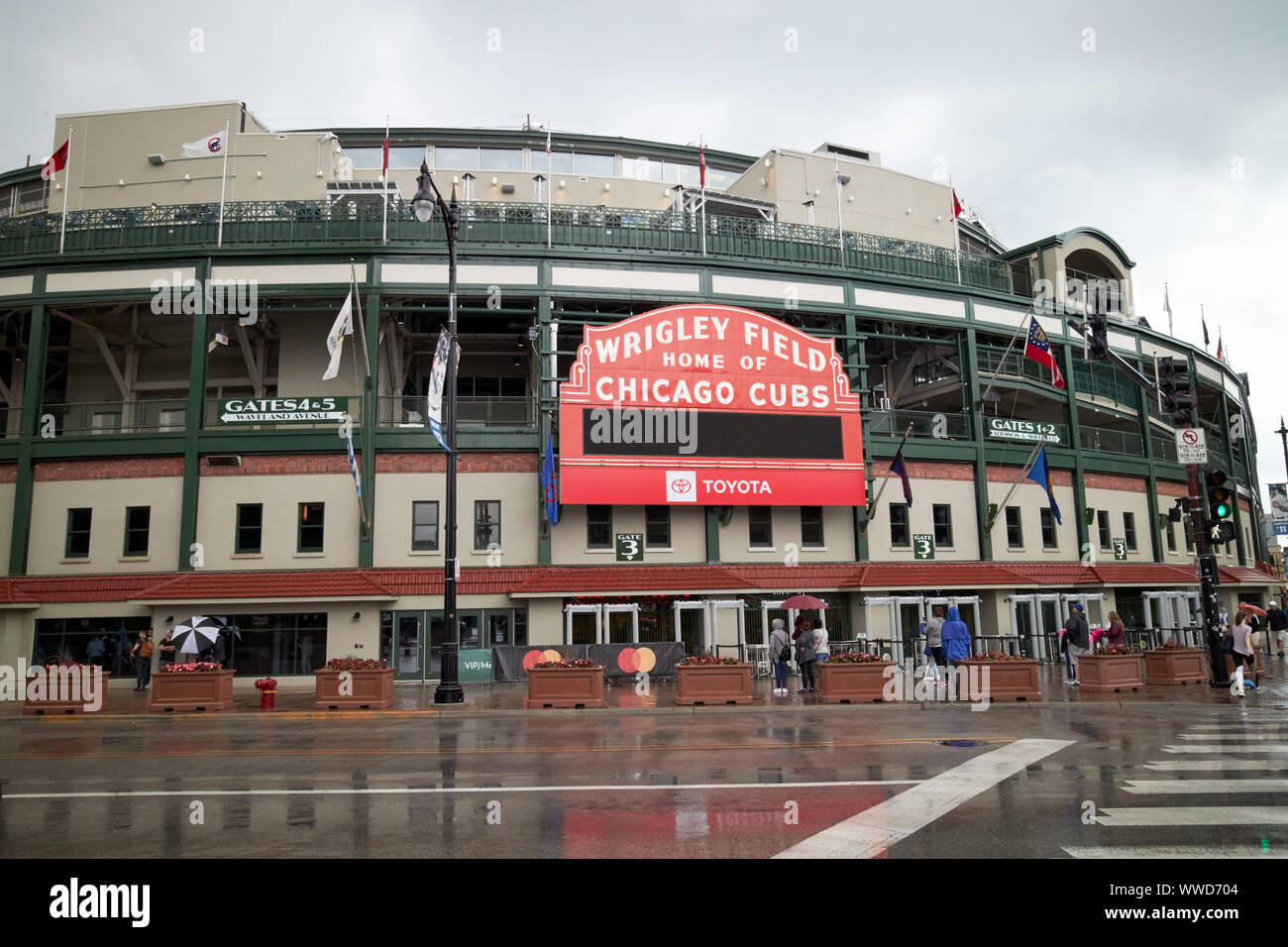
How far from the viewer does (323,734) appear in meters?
16.7

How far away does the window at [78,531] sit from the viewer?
27844mm

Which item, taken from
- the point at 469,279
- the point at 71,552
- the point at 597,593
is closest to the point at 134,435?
the point at 71,552

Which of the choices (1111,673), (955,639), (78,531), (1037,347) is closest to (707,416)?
(955,639)

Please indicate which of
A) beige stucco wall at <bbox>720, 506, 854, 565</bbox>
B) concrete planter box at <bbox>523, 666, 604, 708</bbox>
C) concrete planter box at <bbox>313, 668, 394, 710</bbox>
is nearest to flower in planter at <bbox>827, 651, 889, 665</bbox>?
concrete planter box at <bbox>523, 666, 604, 708</bbox>

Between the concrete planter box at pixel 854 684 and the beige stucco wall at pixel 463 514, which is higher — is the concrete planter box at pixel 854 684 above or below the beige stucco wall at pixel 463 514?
below

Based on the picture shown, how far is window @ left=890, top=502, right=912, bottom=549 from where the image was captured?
31.7m

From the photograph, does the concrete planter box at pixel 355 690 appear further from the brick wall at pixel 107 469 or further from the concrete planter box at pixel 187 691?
the brick wall at pixel 107 469

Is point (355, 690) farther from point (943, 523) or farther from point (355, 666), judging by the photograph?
point (943, 523)

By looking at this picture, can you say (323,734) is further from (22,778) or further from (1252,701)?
(1252,701)

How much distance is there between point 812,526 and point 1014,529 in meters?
8.77

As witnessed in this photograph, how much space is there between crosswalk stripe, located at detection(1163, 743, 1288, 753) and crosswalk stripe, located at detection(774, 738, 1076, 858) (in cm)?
189

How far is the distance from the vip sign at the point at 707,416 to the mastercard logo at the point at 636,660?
4.78 meters

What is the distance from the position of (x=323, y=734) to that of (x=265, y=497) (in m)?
13.4

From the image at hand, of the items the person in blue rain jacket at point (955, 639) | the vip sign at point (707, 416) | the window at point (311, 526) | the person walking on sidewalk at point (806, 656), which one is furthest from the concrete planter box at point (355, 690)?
the person in blue rain jacket at point (955, 639)
